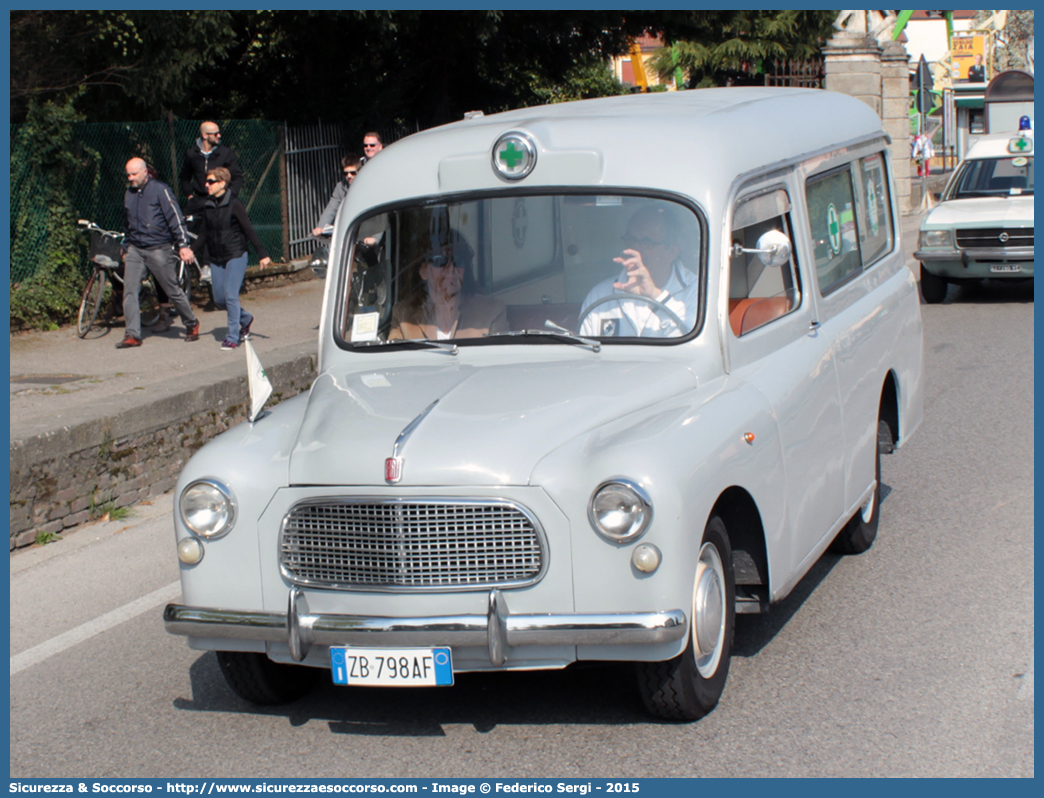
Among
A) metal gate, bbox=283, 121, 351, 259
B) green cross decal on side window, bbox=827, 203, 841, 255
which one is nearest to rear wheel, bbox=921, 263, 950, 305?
metal gate, bbox=283, 121, 351, 259

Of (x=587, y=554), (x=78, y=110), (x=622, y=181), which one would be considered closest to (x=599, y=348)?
(x=622, y=181)

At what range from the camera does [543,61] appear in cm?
2434

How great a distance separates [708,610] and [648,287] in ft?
4.32

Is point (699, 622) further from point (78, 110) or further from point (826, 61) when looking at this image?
point (826, 61)

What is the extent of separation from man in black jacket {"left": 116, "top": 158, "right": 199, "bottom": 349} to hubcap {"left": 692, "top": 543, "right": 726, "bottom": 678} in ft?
30.0

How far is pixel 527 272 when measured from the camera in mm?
5227

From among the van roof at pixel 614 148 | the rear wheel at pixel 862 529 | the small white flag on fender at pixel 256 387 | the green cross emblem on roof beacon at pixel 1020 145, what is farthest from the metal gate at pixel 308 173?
the small white flag on fender at pixel 256 387

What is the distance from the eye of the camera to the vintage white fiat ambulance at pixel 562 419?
3.98 metres

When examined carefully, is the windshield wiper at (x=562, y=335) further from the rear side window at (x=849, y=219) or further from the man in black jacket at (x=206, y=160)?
the man in black jacket at (x=206, y=160)

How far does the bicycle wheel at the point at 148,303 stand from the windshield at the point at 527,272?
9363mm

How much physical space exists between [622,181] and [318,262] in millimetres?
1481

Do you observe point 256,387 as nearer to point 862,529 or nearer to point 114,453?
point 862,529
